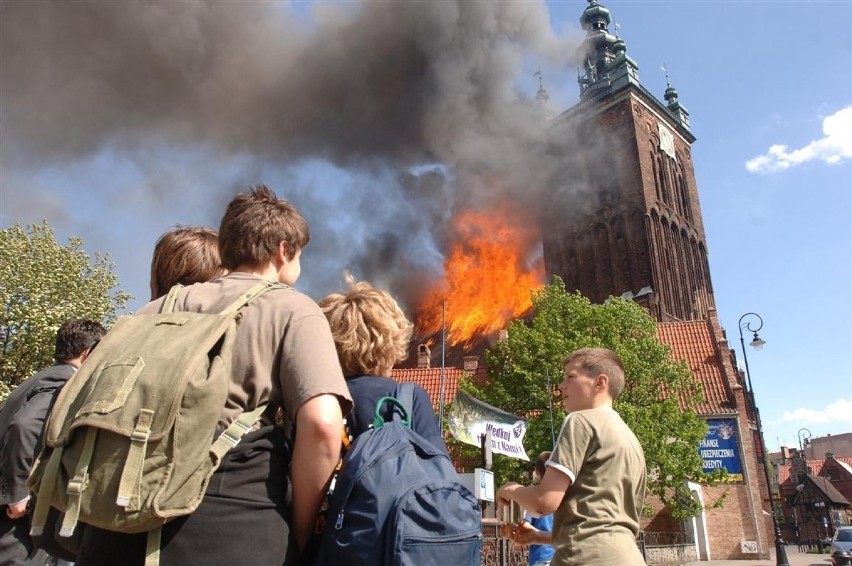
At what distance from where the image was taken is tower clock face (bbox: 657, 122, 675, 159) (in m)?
46.6

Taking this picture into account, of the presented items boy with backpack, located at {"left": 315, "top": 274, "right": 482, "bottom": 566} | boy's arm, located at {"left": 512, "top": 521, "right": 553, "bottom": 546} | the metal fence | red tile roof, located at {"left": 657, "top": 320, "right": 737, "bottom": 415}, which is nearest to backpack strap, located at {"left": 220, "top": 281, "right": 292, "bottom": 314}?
boy with backpack, located at {"left": 315, "top": 274, "right": 482, "bottom": 566}

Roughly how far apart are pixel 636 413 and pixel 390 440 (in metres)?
18.4

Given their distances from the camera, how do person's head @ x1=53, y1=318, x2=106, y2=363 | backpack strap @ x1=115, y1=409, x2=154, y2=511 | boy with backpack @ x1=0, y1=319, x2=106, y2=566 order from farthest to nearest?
1. person's head @ x1=53, y1=318, x2=106, y2=363
2. boy with backpack @ x1=0, y1=319, x2=106, y2=566
3. backpack strap @ x1=115, y1=409, x2=154, y2=511

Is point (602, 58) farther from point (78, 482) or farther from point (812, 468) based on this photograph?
point (78, 482)

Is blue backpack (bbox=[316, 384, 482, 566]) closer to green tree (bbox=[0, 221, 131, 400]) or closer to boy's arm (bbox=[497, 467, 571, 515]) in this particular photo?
boy's arm (bbox=[497, 467, 571, 515])

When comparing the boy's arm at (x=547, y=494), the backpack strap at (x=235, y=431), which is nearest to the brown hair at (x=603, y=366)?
the boy's arm at (x=547, y=494)

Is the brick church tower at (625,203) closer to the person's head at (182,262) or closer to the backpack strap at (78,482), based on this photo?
the person's head at (182,262)

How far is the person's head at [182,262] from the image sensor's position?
2498mm

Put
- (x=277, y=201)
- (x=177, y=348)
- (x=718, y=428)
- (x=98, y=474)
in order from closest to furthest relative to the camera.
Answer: (x=98, y=474)
(x=177, y=348)
(x=277, y=201)
(x=718, y=428)

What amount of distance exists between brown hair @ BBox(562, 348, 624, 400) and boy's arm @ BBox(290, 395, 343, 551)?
165 centimetres

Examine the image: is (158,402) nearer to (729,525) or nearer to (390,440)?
(390,440)

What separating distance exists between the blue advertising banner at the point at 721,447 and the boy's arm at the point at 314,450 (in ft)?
82.6

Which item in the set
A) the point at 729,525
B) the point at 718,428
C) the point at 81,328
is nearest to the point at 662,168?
the point at 718,428

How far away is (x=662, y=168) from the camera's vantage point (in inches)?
1805
